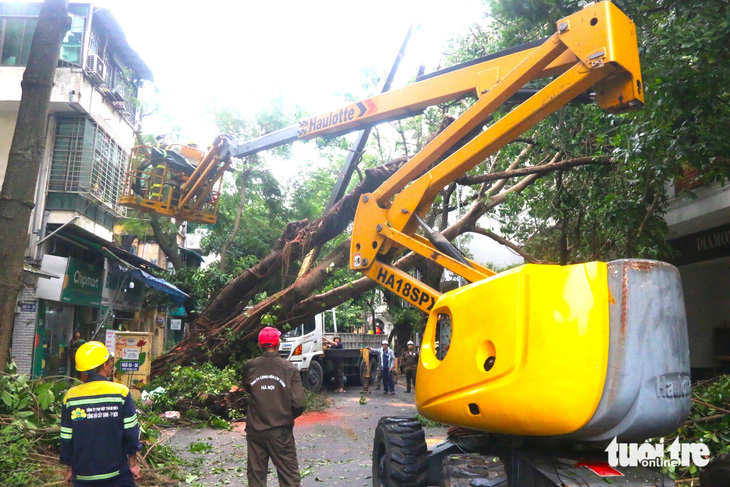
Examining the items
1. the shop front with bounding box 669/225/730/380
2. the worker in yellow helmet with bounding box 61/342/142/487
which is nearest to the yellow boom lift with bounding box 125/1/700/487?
the worker in yellow helmet with bounding box 61/342/142/487

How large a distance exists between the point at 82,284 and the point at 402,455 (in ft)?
47.2

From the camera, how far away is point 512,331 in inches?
172

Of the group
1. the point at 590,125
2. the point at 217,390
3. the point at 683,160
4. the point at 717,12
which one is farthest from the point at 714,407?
the point at 217,390

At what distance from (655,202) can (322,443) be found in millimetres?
6614

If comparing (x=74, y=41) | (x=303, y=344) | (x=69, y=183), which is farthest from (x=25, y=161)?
(x=303, y=344)

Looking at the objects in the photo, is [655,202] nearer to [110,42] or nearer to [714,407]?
[714,407]

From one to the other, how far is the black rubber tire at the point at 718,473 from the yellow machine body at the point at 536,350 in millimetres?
1976

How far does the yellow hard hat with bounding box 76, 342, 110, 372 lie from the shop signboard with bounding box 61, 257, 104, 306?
1261 centimetres

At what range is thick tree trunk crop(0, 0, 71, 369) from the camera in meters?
6.60

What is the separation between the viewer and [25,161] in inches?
271

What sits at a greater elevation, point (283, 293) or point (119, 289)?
point (119, 289)

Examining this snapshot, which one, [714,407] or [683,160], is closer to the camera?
[714,407]

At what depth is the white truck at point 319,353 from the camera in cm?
1797

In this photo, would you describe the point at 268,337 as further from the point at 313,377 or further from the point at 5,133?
the point at 313,377
